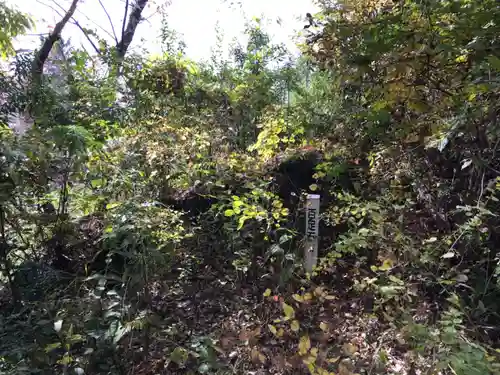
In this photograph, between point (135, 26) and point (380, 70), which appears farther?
point (135, 26)

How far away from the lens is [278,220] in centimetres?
238

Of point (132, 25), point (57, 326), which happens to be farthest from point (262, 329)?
point (132, 25)

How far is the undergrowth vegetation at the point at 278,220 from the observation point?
1691mm

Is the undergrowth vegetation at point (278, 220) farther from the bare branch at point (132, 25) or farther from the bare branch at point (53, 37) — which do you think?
the bare branch at point (132, 25)

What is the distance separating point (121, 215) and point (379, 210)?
158 cm

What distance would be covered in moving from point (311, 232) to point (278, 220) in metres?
0.23

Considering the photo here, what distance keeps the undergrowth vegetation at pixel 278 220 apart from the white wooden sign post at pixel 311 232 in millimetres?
80

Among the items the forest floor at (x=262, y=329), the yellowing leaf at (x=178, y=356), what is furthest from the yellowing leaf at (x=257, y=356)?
the yellowing leaf at (x=178, y=356)

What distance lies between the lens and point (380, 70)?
75.7 inches

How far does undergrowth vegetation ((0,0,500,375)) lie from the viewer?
169cm

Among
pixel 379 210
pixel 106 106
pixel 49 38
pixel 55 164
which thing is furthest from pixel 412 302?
pixel 49 38

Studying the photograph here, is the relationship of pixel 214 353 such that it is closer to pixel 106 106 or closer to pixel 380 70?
pixel 380 70

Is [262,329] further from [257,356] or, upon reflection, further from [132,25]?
[132,25]

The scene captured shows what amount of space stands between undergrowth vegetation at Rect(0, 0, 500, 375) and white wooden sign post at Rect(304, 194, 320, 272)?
0.26ft
